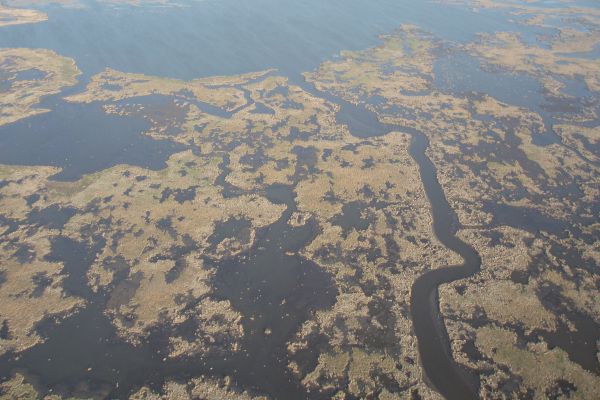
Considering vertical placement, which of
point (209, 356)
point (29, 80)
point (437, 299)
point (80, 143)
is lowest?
point (209, 356)

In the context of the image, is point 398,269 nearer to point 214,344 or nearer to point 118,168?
point 214,344

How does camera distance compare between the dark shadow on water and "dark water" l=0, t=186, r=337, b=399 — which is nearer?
"dark water" l=0, t=186, r=337, b=399

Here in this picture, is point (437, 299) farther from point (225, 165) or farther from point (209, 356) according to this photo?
point (225, 165)

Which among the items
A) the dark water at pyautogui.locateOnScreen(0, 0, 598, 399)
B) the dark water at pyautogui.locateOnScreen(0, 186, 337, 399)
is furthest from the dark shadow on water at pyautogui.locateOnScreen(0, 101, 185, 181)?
the dark water at pyautogui.locateOnScreen(0, 186, 337, 399)

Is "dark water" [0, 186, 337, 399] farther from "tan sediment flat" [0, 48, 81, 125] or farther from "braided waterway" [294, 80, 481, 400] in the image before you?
"tan sediment flat" [0, 48, 81, 125]

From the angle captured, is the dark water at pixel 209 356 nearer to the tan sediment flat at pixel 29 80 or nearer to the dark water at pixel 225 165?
the dark water at pixel 225 165

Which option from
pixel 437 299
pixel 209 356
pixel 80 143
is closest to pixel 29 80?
pixel 80 143

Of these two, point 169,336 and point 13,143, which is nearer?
point 169,336

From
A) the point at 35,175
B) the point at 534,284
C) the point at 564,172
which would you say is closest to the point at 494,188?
the point at 564,172

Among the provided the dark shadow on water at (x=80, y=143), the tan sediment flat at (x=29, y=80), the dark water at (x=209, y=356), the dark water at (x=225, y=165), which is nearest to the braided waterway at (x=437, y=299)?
the dark water at (x=225, y=165)
